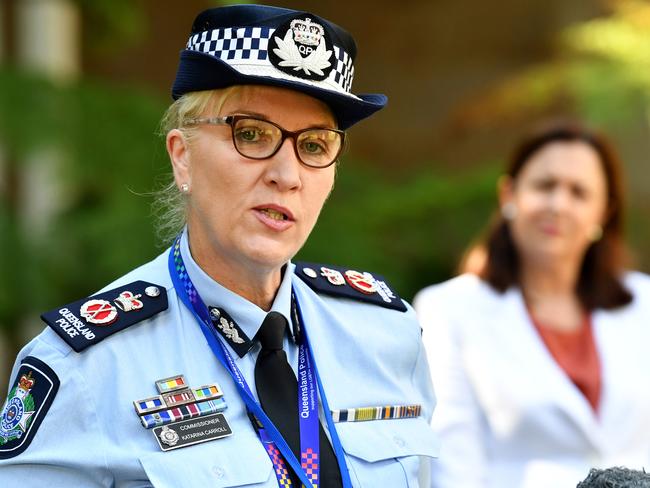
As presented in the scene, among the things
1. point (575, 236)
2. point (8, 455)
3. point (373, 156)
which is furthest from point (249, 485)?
point (373, 156)

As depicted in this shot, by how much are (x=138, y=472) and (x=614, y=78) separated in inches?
218

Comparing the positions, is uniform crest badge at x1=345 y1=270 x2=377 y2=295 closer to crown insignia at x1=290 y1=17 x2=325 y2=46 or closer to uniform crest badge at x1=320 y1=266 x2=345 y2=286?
uniform crest badge at x1=320 y1=266 x2=345 y2=286

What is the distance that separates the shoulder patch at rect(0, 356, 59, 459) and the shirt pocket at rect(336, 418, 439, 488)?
1.89 ft

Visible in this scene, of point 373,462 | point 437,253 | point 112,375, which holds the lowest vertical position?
point 437,253

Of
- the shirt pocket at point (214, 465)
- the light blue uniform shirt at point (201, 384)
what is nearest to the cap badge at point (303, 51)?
the light blue uniform shirt at point (201, 384)

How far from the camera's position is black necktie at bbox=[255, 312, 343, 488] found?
7.08ft

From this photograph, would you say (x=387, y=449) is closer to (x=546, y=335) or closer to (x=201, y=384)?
(x=201, y=384)

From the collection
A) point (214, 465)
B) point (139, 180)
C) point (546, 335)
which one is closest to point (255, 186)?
point (214, 465)

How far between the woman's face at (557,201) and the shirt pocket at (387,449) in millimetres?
1609

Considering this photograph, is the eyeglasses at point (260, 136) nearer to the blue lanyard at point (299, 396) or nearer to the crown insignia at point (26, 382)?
the blue lanyard at point (299, 396)

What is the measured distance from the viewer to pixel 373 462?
2281mm

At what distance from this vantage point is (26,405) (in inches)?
79.6

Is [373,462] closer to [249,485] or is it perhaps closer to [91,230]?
[249,485]

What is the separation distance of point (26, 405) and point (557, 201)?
2.36m
